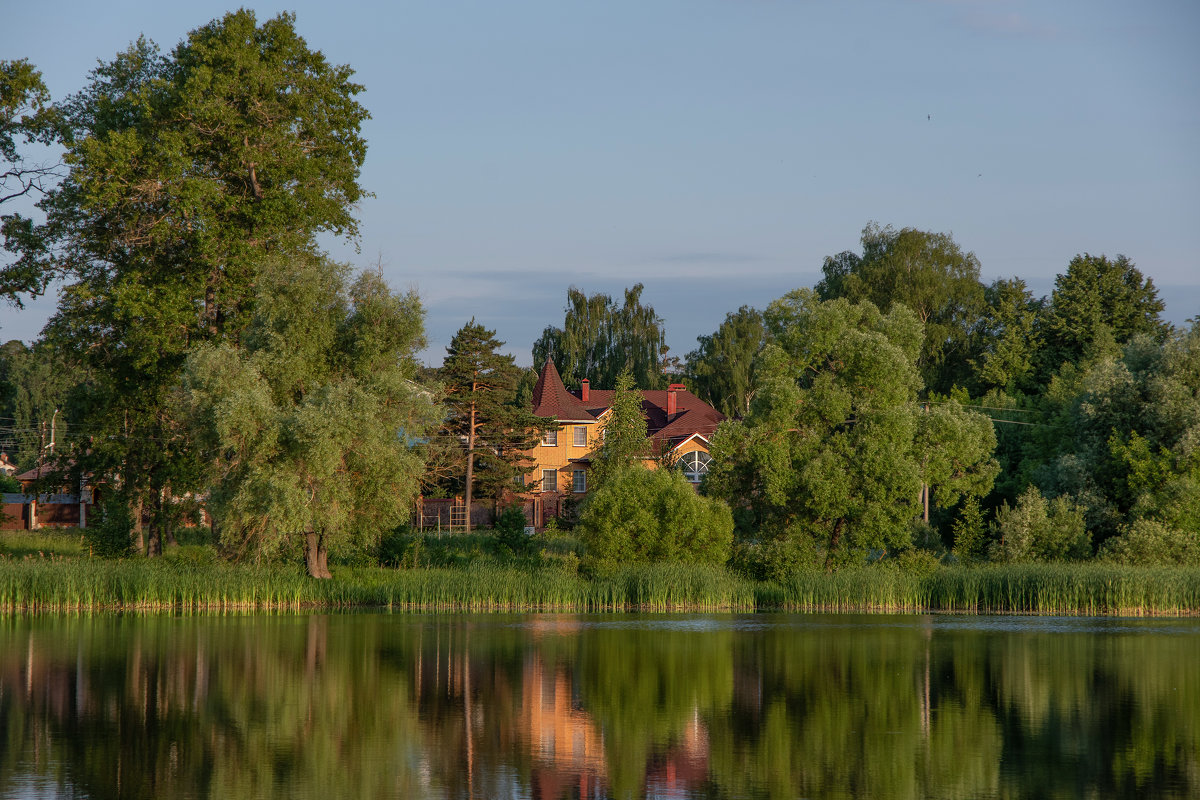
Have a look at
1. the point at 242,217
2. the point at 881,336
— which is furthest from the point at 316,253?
the point at 881,336

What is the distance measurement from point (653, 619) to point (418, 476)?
9.54m

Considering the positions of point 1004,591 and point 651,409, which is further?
point 651,409

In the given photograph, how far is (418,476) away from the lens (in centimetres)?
3866

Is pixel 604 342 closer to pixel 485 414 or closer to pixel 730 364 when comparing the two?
pixel 730 364

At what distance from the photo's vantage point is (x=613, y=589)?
3762cm

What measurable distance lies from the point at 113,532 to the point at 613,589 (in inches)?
696

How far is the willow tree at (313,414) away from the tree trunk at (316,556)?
60mm

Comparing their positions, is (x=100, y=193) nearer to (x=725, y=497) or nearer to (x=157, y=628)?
(x=157, y=628)

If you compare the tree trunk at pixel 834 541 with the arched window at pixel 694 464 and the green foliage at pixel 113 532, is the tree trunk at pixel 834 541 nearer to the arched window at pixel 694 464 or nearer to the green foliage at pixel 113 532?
the green foliage at pixel 113 532

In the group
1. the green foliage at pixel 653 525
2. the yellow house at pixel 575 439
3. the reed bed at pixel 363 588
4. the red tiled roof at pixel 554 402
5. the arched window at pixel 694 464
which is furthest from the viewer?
the red tiled roof at pixel 554 402

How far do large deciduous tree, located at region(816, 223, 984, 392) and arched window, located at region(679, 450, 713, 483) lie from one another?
14705mm

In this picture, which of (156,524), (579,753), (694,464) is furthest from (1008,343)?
(579,753)

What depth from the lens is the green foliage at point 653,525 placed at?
40.8m

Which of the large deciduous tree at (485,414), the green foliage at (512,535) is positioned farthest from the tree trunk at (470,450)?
the green foliage at (512,535)
